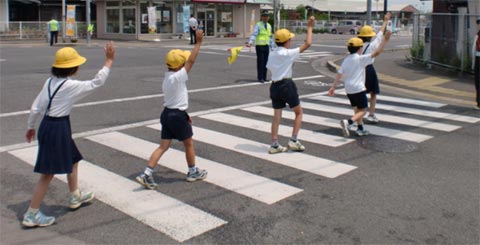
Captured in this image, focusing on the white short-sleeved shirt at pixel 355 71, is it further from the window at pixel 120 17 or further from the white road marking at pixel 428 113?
the window at pixel 120 17

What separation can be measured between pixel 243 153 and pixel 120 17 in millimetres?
33891

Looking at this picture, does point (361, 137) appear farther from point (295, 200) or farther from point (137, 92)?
point (137, 92)

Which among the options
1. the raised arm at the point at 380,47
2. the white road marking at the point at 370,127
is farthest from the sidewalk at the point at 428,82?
the raised arm at the point at 380,47

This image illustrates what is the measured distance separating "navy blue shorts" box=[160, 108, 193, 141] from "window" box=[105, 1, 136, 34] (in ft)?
109

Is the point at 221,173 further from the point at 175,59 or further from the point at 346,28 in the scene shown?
the point at 346,28

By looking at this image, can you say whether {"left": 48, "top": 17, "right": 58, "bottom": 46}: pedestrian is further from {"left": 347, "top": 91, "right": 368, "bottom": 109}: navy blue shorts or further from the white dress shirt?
the white dress shirt

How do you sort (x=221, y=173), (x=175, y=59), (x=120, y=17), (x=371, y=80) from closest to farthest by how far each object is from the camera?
(x=175, y=59)
(x=221, y=173)
(x=371, y=80)
(x=120, y=17)

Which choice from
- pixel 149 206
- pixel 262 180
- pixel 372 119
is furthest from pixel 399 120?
pixel 149 206

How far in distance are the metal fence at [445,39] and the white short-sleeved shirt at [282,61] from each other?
1036 centimetres

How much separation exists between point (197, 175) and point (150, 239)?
1.62 meters

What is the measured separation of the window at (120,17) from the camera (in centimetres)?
3781

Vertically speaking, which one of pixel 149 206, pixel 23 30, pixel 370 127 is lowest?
pixel 149 206

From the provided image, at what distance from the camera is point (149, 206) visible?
16.7 feet

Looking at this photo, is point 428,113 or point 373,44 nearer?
point 373,44
